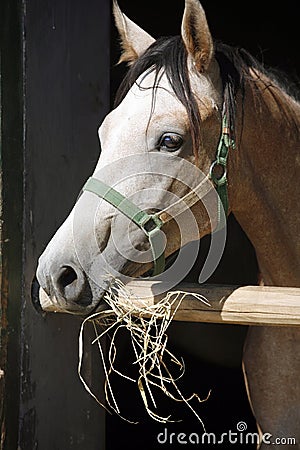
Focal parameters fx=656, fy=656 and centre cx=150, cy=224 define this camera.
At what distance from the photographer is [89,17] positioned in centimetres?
242

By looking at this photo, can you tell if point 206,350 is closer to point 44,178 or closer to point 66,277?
point 44,178

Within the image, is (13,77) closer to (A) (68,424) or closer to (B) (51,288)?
(B) (51,288)

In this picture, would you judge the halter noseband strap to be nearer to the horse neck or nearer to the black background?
the horse neck

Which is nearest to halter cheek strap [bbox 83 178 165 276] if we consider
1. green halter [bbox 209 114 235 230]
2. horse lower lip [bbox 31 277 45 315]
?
green halter [bbox 209 114 235 230]

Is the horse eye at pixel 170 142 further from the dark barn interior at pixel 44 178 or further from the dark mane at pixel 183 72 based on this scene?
the dark barn interior at pixel 44 178

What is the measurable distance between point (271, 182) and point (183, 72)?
18.2 inches

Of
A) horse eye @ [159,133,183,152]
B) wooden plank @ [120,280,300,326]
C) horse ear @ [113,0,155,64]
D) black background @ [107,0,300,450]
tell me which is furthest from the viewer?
black background @ [107,0,300,450]

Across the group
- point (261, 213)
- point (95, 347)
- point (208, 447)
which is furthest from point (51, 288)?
point (208, 447)

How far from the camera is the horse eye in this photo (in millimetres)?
1672

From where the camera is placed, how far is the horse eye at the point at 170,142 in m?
1.67

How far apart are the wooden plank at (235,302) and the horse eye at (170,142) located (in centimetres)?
36

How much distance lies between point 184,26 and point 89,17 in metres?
0.85

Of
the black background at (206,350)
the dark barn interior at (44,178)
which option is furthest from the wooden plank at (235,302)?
the black background at (206,350)

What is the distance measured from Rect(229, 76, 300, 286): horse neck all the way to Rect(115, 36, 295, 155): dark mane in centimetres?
8
